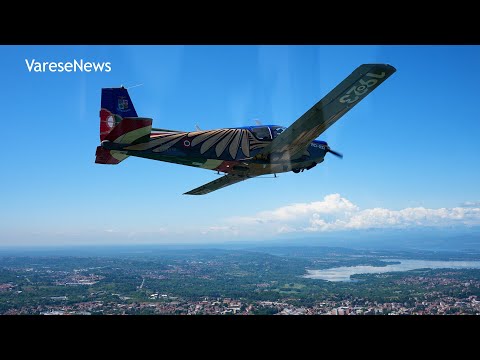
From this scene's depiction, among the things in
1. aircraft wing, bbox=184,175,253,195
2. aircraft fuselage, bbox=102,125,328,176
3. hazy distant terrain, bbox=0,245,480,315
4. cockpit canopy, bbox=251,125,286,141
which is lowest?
hazy distant terrain, bbox=0,245,480,315

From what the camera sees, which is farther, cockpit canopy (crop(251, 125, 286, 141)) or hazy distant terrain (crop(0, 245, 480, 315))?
hazy distant terrain (crop(0, 245, 480, 315))

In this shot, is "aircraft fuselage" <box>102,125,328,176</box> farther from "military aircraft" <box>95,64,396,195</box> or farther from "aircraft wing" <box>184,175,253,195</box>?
"aircraft wing" <box>184,175,253,195</box>

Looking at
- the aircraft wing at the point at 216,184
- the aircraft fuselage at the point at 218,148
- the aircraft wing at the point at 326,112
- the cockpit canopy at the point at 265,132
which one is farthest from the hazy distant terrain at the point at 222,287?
the cockpit canopy at the point at 265,132

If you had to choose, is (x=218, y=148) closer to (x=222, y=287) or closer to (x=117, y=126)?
(x=117, y=126)

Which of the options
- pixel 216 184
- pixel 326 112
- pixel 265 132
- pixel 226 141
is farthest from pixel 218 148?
pixel 326 112

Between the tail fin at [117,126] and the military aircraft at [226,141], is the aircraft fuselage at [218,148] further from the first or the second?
the tail fin at [117,126]

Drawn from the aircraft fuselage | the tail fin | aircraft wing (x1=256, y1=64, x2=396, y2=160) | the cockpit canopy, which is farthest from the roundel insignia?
aircraft wing (x1=256, y1=64, x2=396, y2=160)
